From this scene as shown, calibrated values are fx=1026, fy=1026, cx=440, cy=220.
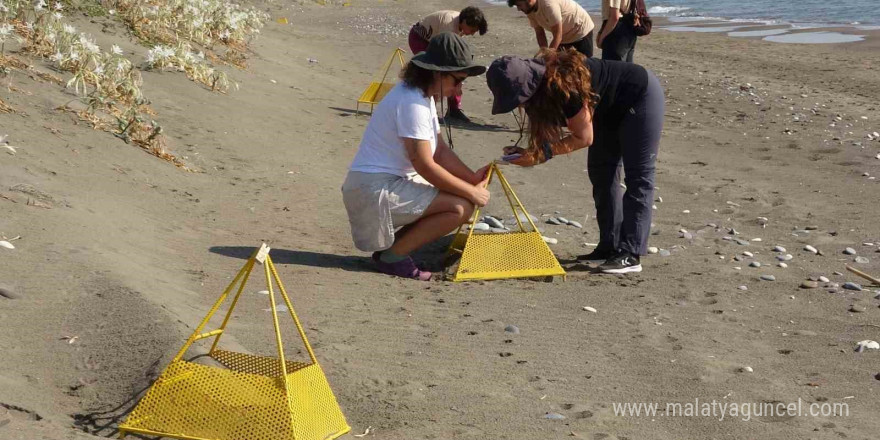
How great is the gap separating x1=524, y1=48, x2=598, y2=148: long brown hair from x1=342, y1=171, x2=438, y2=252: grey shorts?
73cm

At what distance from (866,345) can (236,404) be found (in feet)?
10.0

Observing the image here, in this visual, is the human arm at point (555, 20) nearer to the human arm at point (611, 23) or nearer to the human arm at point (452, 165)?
the human arm at point (611, 23)

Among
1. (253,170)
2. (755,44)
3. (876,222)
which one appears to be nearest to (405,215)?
(253,170)

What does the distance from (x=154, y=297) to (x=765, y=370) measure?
2.77 metres

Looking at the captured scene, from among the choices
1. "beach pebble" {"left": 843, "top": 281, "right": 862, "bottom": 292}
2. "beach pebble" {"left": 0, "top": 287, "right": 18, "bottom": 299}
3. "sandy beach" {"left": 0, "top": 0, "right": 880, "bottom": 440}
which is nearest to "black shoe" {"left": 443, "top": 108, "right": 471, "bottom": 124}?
"sandy beach" {"left": 0, "top": 0, "right": 880, "bottom": 440}

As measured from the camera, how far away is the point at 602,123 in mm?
5996

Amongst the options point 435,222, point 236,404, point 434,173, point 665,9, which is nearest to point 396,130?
point 434,173

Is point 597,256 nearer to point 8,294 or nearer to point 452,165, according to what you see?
point 452,165

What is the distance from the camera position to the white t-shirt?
5.48 m

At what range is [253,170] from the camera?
26.8ft

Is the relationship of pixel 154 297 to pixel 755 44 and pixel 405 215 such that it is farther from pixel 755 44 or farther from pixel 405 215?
pixel 755 44

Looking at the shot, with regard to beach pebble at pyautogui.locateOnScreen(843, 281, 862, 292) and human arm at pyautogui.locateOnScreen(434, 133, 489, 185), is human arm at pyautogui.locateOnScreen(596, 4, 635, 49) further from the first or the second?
beach pebble at pyautogui.locateOnScreen(843, 281, 862, 292)

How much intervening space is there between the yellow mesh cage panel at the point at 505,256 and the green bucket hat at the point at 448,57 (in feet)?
2.12

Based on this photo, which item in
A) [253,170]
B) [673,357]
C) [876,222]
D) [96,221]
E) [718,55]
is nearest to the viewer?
[673,357]
